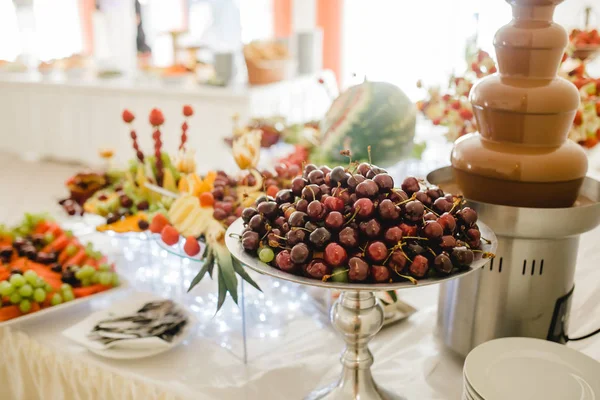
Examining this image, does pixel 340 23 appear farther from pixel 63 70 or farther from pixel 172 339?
pixel 172 339

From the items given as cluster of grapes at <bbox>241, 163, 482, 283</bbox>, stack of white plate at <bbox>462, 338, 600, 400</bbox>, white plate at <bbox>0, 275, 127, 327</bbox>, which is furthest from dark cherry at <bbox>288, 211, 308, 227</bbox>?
white plate at <bbox>0, 275, 127, 327</bbox>

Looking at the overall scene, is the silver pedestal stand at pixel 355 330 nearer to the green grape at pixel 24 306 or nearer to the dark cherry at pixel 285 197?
the dark cherry at pixel 285 197

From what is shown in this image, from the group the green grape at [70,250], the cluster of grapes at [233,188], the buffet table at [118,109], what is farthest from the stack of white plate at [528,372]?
the buffet table at [118,109]

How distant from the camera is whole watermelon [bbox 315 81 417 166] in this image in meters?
1.08

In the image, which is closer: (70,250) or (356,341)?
(356,341)

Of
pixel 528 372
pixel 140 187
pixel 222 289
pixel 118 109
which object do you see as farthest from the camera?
pixel 118 109

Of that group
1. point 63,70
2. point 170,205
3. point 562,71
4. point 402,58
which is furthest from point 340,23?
point 170,205

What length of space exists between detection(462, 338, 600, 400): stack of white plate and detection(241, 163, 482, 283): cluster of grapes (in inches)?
5.7

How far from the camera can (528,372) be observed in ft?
2.04

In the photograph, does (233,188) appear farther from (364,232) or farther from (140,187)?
(364,232)

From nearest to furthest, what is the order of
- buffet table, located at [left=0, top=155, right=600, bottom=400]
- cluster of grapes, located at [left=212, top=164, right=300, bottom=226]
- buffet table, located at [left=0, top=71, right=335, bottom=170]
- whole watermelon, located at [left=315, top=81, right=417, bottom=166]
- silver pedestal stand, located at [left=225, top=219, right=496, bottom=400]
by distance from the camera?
silver pedestal stand, located at [left=225, top=219, right=496, bottom=400]
buffet table, located at [left=0, top=155, right=600, bottom=400]
cluster of grapes, located at [left=212, top=164, right=300, bottom=226]
whole watermelon, located at [left=315, top=81, right=417, bottom=166]
buffet table, located at [left=0, top=71, right=335, bottom=170]

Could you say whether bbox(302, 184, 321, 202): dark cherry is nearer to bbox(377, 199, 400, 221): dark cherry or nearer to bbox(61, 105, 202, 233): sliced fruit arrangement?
bbox(377, 199, 400, 221): dark cherry

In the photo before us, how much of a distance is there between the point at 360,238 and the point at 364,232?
0.01 m

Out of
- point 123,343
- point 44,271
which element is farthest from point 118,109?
point 123,343
